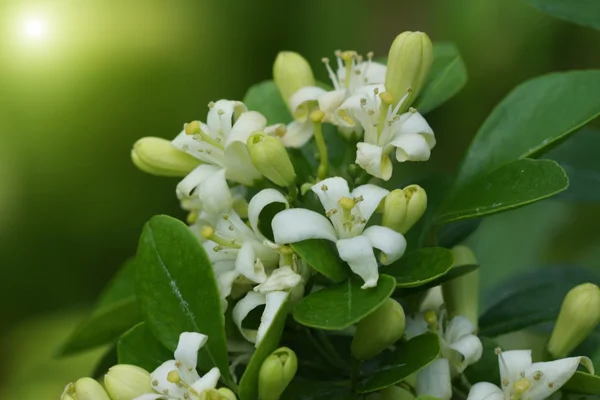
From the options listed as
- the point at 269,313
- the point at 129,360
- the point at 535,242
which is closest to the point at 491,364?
the point at 269,313

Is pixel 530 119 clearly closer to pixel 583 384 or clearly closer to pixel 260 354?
pixel 583 384

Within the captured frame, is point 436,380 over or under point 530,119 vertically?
under

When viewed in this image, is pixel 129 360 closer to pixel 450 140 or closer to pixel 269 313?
pixel 269 313

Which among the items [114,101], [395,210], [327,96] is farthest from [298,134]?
[114,101]

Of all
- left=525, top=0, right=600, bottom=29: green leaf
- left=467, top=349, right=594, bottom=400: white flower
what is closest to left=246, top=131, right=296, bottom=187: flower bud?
left=467, top=349, right=594, bottom=400: white flower

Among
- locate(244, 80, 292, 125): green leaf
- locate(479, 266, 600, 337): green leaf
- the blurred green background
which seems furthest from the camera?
the blurred green background

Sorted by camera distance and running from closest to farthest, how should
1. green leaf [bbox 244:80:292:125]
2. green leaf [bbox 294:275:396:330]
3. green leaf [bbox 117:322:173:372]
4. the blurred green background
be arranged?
1. green leaf [bbox 294:275:396:330]
2. green leaf [bbox 117:322:173:372]
3. green leaf [bbox 244:80:292:125]
4. the blurred green background

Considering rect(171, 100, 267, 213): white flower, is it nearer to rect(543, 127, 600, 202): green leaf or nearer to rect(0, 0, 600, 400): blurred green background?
rect(543, 127, 600, 202): green leaf
